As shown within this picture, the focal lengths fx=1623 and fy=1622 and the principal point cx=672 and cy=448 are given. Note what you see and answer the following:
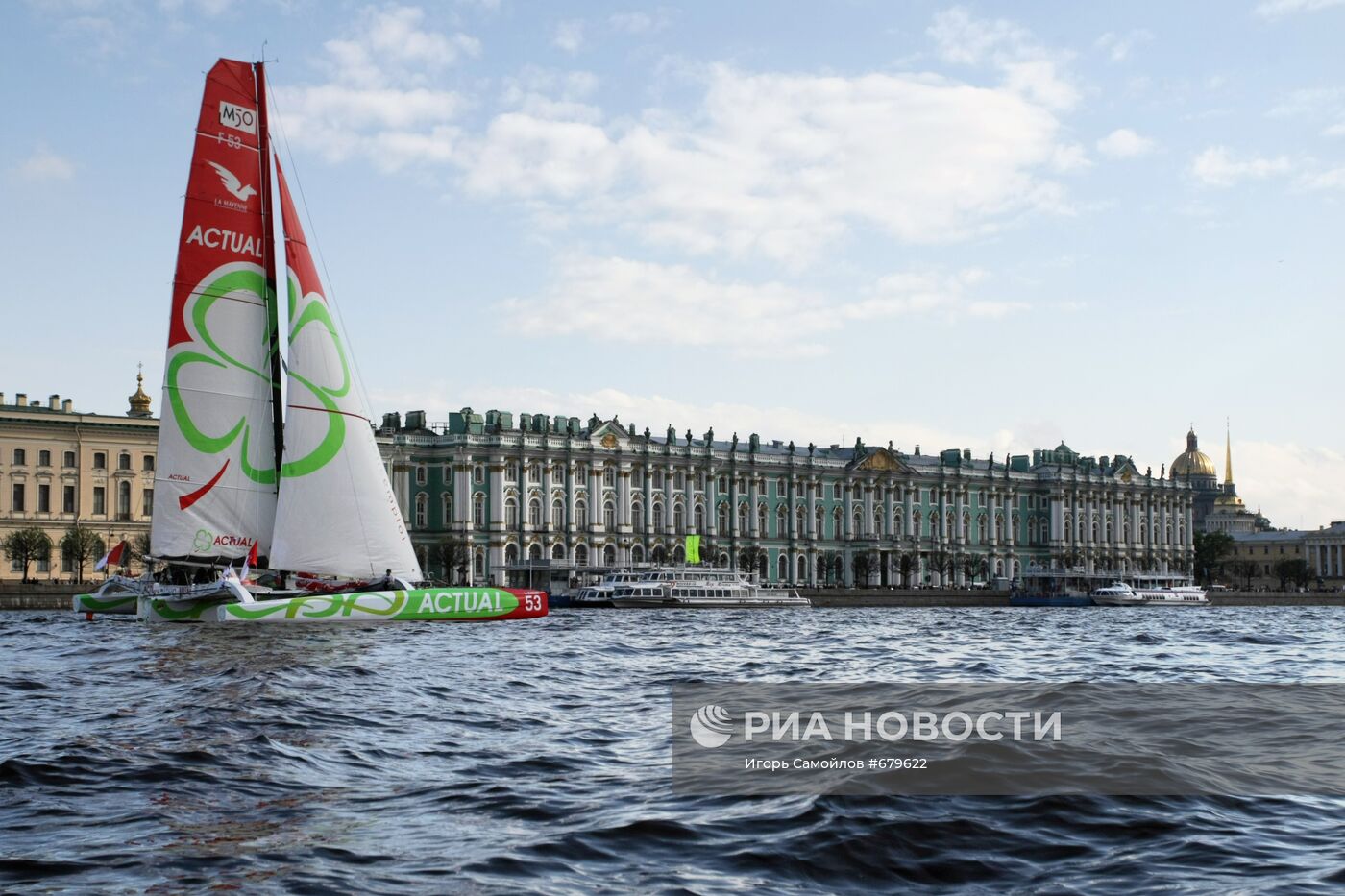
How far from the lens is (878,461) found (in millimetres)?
116562

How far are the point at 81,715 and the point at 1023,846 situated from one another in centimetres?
1012

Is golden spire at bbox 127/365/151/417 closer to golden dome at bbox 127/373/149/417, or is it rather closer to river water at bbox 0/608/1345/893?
golden dome at bbox 127/373/149/417

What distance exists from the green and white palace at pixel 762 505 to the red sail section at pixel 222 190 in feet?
188

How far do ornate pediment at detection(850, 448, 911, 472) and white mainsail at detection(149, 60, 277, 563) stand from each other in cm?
8300

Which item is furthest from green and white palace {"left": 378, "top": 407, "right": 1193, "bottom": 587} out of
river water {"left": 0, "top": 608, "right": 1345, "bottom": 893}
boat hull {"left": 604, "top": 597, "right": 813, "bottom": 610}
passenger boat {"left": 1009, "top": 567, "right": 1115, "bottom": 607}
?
river water {"left": 0, "top": 608, "right": 1345, "bottom": 893}

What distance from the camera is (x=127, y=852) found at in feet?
28.6

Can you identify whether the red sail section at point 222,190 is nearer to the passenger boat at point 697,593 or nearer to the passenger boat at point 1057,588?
the passenger boat at point 697,593

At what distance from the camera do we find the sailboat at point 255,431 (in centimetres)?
3391

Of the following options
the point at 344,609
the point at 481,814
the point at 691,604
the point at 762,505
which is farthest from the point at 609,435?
the point at 481,814

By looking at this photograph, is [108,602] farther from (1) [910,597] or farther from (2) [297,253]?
(1) [910,597]

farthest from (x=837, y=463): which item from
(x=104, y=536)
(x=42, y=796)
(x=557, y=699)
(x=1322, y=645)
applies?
(x=42, y=796)

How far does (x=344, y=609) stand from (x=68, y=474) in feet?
180

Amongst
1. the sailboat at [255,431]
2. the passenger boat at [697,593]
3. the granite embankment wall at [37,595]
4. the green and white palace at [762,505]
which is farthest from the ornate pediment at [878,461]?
the sailboat at [255,431]

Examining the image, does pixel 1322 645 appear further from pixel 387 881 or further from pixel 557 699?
pixel 387 881
